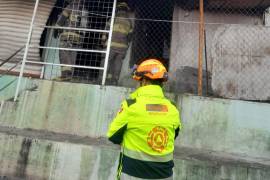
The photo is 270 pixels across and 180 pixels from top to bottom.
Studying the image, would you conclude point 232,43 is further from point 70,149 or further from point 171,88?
point 70,149

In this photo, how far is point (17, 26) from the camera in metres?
5.48

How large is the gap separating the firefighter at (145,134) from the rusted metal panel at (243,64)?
3.08 meters

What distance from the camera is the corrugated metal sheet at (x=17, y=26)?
216 inches

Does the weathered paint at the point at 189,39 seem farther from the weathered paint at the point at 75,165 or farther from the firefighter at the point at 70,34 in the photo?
the weathered paint at the point at 75,165

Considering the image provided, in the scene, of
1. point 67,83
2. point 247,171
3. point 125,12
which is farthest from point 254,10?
point 67,83

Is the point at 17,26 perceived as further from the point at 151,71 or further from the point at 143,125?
the point at 143,125

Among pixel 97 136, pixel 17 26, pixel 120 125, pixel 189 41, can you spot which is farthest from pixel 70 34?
pixel 120 125

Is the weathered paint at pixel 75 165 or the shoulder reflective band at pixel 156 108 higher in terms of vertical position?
the shoulder reflective band at pixel 156 108

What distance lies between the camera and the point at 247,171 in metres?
3.06

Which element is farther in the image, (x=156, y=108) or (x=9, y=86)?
(x=9, y=86)

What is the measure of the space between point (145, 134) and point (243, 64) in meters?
3.73

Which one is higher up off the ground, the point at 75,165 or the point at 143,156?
the point at 143,156

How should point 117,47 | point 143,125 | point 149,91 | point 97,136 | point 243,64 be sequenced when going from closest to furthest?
point 143,125 → point 149,91 → point 97,136 → point 243,64 → point 117,47

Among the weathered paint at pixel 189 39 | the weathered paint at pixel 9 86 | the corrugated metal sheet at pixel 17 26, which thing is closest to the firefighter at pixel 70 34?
the weathered paint at pixel 9 86
